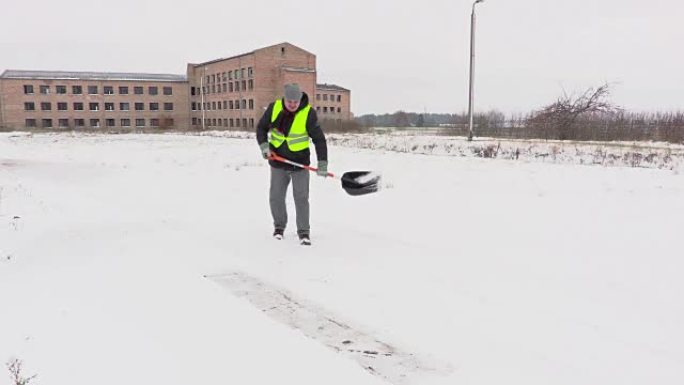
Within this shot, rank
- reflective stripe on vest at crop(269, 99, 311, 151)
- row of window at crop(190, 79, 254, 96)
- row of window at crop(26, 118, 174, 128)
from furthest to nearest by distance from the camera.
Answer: row of window at crop(26, 118, 174, 128)
row of window at crop(190, 79, 254, 96)
reflective stripe on vest at crop(269, 99, 311, 151)

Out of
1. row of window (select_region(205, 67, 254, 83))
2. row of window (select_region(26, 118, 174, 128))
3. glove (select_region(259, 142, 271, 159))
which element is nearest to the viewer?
glove (select_region(259, 142, 271, 159))

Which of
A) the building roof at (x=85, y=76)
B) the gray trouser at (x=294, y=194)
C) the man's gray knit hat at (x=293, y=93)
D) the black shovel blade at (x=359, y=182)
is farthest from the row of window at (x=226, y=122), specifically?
the man's gray knit hat at (x=293, y=93)

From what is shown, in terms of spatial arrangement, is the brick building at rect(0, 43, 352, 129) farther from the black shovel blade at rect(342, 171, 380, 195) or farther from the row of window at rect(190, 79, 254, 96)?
the black shovel blade at rect(342, 171, 380, 195)

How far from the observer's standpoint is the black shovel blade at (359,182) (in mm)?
6566

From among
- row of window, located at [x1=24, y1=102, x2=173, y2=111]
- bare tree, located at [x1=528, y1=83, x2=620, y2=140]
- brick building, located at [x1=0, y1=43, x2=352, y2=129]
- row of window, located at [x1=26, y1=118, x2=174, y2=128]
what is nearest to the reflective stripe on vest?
bare tree, located at [x1=528, y1=83, x2=620, y2=140]

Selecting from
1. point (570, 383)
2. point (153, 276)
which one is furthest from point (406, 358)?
point (153, 276)

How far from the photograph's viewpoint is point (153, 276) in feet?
14.9

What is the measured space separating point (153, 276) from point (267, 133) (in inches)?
91.5

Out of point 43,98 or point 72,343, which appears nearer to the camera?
point 72,343

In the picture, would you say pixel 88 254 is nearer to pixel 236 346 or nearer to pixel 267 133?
pixel 267 133

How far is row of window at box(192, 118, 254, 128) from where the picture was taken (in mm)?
64006

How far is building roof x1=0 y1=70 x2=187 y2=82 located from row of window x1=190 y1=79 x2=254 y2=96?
259cm

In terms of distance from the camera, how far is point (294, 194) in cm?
606

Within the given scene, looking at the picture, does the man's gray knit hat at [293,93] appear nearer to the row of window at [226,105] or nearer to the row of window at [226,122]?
the row of window at [226,105]
